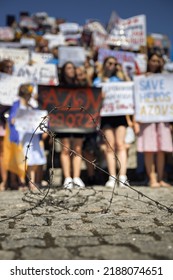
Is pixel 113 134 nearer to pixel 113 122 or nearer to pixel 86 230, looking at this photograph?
pixel 113 122

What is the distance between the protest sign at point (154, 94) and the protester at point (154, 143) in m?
0.18

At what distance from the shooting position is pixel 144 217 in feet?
9.81

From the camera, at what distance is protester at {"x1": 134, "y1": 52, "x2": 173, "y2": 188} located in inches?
209

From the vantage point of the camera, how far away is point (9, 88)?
19.1ft

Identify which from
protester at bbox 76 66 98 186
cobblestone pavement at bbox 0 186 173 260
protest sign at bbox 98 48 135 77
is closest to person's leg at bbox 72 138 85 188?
protester at bbox 76 66 98 186

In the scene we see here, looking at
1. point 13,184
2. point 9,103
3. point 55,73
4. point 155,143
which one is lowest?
point 13,184

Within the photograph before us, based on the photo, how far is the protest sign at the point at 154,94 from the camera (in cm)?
556

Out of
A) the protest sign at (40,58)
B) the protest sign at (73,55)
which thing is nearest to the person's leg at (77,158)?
the protest sign at (40,58)

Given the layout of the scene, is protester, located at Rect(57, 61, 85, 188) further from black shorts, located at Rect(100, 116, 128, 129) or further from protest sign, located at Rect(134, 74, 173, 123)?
protest sign, located at Rect(134, 74, 173, 123)

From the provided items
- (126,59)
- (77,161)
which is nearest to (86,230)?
(77,161)

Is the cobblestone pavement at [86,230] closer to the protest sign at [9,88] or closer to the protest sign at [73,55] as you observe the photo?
the protest sign at [9,88]

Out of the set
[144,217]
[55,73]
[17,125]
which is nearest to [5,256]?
[144,217]

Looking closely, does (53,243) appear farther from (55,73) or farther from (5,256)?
(55,73)
